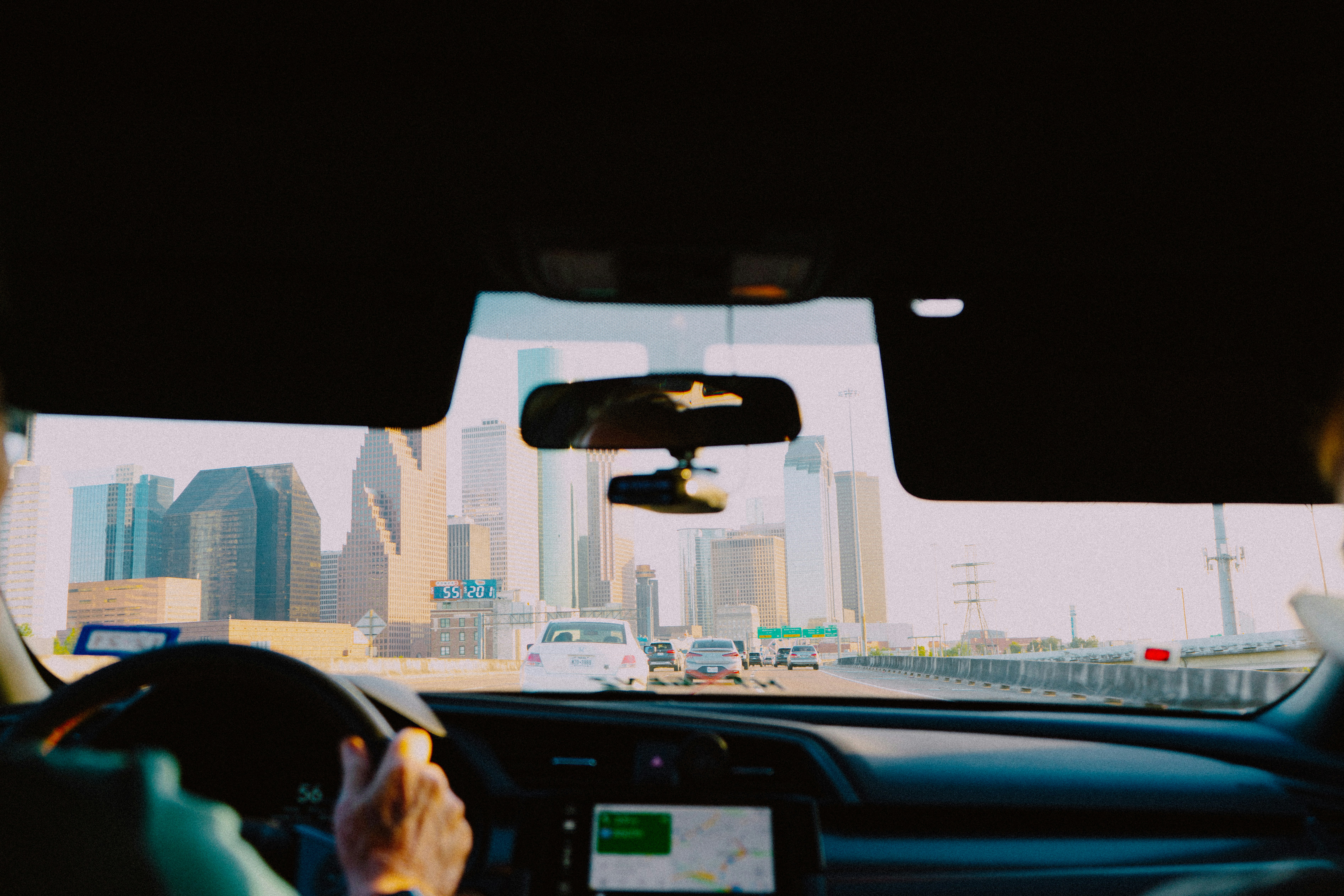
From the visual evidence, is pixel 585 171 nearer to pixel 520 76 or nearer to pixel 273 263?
pixel 520 76

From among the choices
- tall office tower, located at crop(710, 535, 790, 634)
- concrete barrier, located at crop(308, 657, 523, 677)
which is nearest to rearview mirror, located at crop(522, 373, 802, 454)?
tall office tower, located at crop(710, 535, 790, 634)

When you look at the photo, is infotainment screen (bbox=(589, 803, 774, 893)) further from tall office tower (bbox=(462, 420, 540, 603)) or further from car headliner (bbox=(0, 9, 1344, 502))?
car headliner (bbox=(0, 9, 1344, 502))

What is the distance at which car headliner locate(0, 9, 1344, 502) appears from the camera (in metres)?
3.27

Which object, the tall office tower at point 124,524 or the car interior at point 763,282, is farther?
the tall office tower at point 124,524

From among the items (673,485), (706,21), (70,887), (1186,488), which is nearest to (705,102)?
(706,21)

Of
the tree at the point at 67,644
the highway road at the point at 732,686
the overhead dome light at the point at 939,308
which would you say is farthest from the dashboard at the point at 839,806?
the overhead dome light at the point at 939,308

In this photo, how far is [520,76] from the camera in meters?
3.40

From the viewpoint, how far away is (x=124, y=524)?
3.46 meters

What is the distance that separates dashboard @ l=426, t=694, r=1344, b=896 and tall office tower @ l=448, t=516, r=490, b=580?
1.66ft

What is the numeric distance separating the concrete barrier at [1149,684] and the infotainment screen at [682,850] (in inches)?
54.2

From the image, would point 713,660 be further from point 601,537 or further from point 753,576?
point 601,537

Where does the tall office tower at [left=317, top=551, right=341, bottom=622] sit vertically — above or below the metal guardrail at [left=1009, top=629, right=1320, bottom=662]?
above

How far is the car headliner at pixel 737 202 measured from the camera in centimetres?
327

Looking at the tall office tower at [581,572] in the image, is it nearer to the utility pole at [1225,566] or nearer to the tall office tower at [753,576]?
the tall office tower at [753,576]
